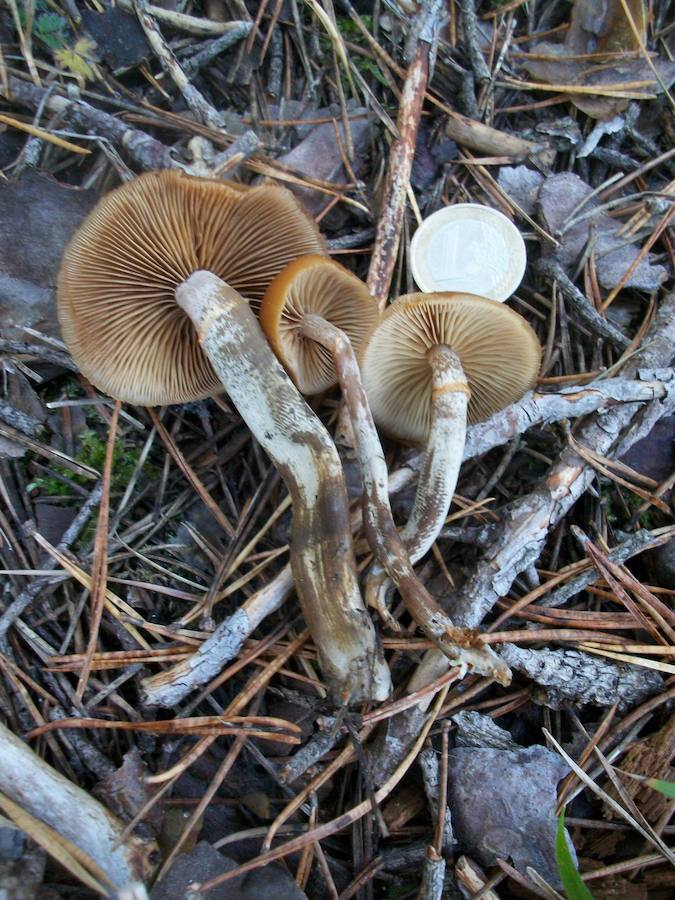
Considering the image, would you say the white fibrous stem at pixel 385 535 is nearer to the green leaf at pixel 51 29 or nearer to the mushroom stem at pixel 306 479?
the mushroom stem at pixel 306 479

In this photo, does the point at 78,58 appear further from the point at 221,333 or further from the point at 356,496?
the point at 356,496

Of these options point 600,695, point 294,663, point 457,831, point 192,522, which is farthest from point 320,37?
point 457,831

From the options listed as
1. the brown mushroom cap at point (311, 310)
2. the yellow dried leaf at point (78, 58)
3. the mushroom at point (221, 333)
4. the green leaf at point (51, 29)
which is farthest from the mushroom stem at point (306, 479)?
the green leaf at point (51, 29)

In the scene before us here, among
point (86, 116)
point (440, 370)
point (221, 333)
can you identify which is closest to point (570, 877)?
point (440, 370)

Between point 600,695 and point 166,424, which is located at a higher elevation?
point 166,424

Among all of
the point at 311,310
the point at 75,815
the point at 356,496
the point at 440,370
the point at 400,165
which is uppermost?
the point at 400,165

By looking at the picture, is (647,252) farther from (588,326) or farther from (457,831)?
(457,831)

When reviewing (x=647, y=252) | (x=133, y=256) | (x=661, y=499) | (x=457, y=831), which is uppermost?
(x=133, y=256)
